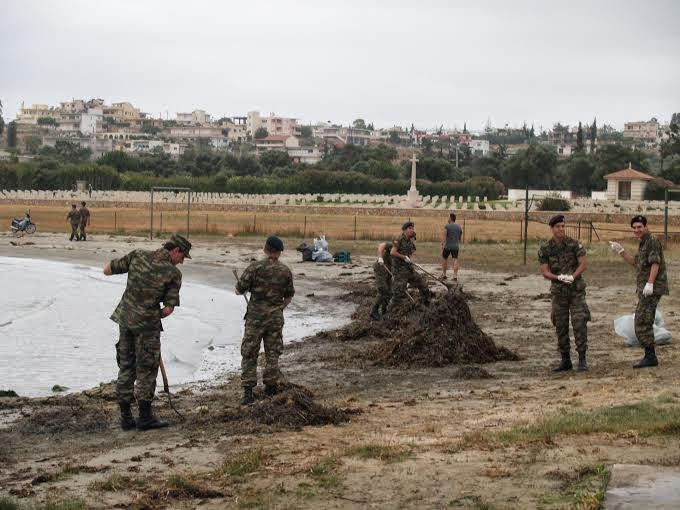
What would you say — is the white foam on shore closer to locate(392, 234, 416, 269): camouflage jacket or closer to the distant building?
locate(392, 234, 416, 269): camouflage jacket

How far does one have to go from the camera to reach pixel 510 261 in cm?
3375

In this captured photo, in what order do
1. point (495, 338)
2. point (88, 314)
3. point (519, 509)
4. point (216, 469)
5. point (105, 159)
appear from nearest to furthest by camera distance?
point (519, 509) → point (216, 469) → point (495, 338) → point (88, 314) → point (105, 159)

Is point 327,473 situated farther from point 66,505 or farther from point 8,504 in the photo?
point 8,504

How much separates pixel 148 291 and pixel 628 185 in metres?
93.1

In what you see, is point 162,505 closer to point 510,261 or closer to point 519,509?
point 519,509

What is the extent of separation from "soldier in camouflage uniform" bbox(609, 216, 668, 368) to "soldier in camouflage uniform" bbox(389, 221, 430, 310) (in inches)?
212

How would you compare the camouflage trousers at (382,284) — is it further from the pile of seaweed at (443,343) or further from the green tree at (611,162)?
the green tree at (611,162)

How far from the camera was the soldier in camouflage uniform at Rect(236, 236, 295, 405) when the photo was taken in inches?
454

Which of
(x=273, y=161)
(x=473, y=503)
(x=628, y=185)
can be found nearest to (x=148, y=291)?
(x=473, y=503)

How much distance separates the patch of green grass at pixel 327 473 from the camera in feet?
26.5

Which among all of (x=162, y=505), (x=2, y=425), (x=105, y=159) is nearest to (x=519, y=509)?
(x=162, y=505)

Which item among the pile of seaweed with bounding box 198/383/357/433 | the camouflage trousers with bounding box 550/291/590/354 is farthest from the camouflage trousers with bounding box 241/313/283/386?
the camouflage trousers with bounding box 550/291/590/354

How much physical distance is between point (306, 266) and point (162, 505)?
81.6ft

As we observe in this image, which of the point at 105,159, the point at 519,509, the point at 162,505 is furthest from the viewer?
the point at 105,159
